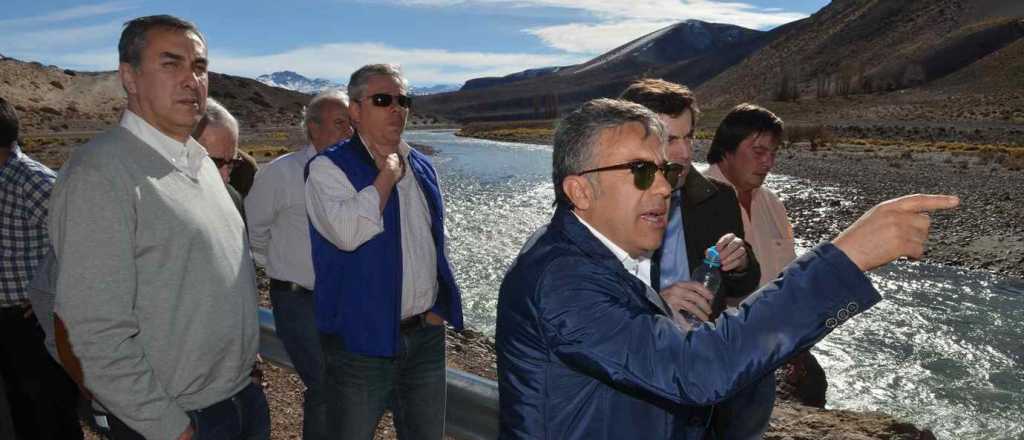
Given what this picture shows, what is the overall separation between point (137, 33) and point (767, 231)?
246cm

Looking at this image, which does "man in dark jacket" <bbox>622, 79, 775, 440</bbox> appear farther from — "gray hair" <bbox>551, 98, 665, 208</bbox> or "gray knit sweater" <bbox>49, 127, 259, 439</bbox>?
"gray knit sweater" <bbox>49, 127, 259, 439</bbox>

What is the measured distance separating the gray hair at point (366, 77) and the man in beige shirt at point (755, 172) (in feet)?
4.40

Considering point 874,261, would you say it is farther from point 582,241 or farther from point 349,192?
point 349,192

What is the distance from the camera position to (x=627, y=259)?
5.65ft

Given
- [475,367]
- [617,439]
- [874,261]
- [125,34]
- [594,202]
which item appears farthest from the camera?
[475,367]

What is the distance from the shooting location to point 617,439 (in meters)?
1.52

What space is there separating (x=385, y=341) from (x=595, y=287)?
1.47 metres

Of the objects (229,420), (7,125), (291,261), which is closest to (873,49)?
(291,261)

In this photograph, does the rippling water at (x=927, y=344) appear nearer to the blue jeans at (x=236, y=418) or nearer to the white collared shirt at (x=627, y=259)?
the white collared shirt at (x=627, y=259)

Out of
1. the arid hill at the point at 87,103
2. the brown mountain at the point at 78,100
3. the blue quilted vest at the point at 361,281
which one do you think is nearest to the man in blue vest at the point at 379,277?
the blue quilted vest at the point at 361,281

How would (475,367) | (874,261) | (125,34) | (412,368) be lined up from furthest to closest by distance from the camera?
(475,367), (412,368), (125,34), (874,261)

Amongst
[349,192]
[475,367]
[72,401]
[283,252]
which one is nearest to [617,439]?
[349,192]

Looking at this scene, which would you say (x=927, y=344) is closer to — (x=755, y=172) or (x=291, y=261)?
(x=755, y=172)

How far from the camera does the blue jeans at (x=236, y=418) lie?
2283 mm
